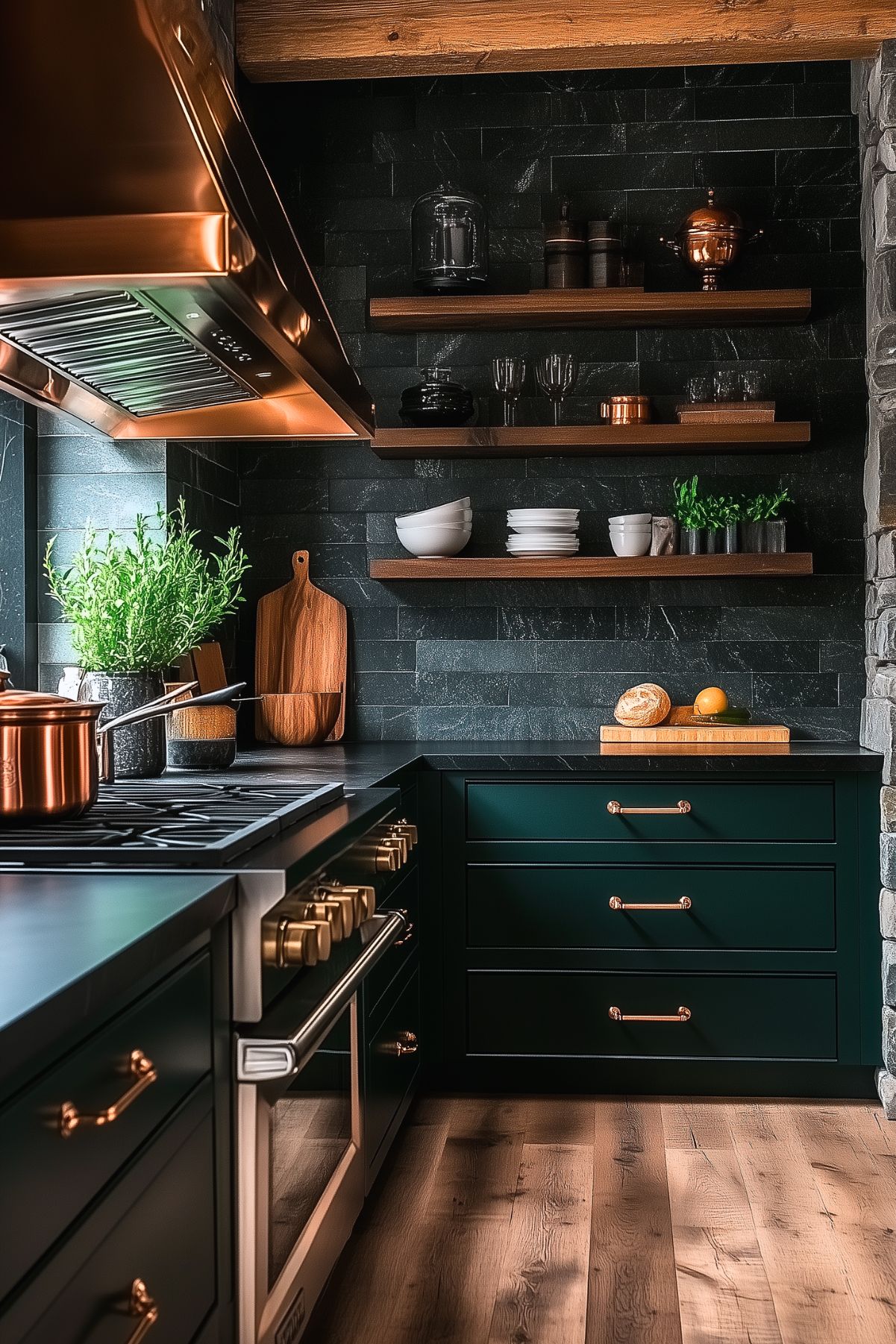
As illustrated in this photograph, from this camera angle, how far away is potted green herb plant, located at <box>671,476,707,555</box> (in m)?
3.71

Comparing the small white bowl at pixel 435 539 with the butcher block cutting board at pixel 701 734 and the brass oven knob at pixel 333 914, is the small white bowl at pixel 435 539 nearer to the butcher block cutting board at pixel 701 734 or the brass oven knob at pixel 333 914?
the butcher block cutting board at pixel 701 734

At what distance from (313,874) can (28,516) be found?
1.78m

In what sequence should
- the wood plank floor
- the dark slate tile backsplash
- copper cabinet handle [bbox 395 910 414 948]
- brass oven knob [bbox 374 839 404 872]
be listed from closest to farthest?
the wood plank floor, brass oven knob [bbox 374 839 404 872], copper cabinet handle [bbox 395 910 414 948], the dark slate tile backsplash

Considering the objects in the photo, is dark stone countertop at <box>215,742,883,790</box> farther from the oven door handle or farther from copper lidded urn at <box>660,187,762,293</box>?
copper lidded urn at <box>660,187,762,293</box>

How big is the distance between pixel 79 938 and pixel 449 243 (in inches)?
Result: 120

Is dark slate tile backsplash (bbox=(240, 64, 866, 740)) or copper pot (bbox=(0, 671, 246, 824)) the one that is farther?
dark slate tile backsplash (bbox=(240, 64, 866, 740))

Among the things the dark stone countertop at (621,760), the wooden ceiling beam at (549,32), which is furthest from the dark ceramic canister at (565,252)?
the dark stone countertop at (621,760)

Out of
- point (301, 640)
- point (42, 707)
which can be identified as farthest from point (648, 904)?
point (42, 707)

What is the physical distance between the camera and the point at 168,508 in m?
3.26

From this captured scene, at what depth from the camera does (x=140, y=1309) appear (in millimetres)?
1132

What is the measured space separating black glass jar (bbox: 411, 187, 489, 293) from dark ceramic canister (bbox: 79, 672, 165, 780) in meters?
1.67

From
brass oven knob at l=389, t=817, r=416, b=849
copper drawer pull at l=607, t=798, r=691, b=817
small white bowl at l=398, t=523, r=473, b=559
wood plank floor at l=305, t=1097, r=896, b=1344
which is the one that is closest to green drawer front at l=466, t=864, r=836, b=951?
copper drawer pull at l=607, t=798, r=691, b=817

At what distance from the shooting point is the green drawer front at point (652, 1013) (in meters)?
3.21

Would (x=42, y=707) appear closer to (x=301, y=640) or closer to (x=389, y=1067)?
(x=389, y=1067)
